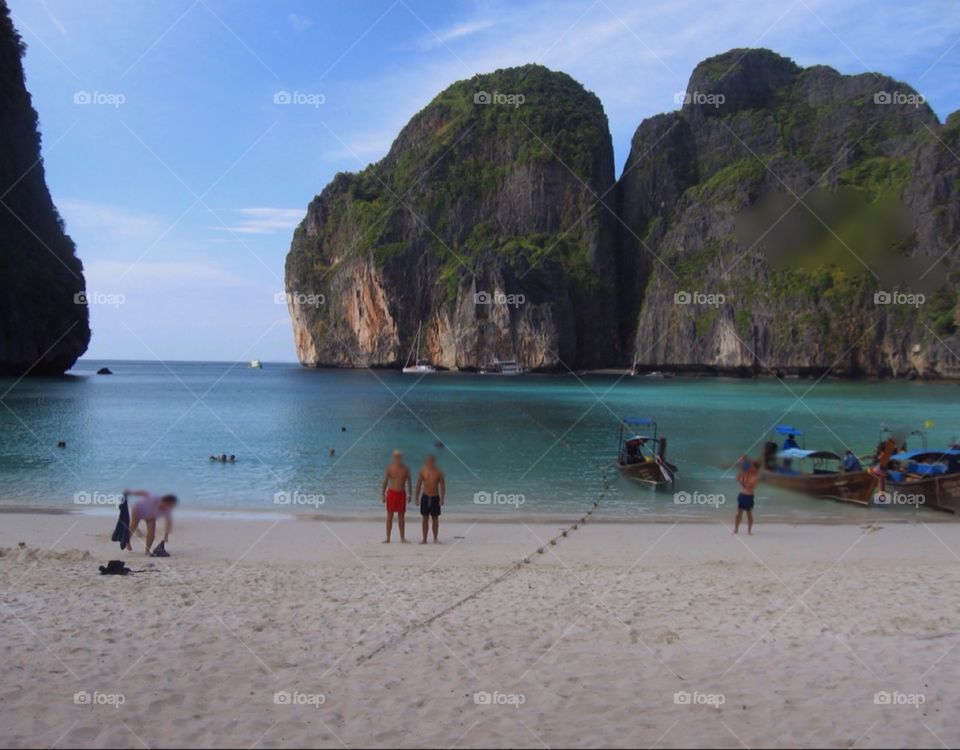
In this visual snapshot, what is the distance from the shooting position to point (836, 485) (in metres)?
20.9

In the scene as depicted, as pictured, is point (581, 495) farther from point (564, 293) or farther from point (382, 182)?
point (382, 182)

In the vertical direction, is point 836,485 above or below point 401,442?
above

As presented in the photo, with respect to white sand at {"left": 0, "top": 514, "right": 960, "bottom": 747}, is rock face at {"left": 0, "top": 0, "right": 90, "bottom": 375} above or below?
above

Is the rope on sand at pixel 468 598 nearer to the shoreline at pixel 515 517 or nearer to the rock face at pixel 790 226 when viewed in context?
the shoreline at pixel 515 517

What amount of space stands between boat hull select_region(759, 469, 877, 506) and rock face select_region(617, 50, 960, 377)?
84.7 meters

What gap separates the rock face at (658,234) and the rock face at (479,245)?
39cm

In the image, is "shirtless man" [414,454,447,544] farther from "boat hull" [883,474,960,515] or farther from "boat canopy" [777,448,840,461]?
"boat canopy" [777,448,840,461]

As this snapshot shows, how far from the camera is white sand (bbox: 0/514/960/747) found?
5699 millimetres

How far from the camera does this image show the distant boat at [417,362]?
418ft

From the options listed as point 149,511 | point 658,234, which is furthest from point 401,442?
point 658,234

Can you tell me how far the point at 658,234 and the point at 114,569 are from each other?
134 m

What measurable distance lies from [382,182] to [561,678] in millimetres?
151935

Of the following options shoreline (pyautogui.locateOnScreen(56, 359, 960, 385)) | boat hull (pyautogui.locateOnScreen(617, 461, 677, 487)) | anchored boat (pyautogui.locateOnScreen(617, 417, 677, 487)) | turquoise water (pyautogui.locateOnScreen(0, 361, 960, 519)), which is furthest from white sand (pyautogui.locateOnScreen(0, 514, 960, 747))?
shoreline (pyautogui.locateOnScreen(56, 359, 960, 385))

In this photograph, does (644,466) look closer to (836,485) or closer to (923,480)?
(836,485)
